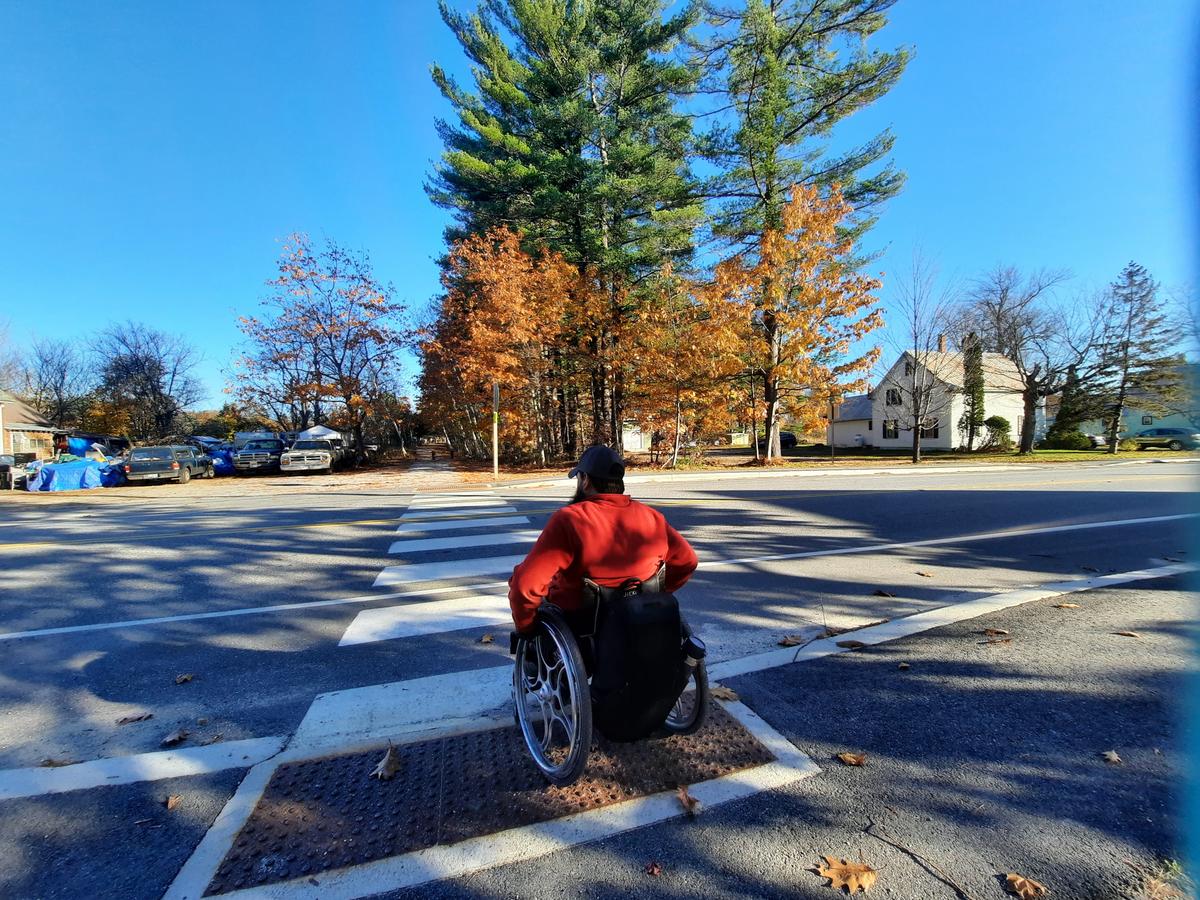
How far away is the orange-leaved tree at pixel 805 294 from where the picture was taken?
71.3ft

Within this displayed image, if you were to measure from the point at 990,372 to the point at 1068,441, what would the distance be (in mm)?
7116

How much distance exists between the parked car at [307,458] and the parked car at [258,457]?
4.44ft

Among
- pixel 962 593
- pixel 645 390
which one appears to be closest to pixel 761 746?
pixel 962 593

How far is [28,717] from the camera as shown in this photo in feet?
10.3

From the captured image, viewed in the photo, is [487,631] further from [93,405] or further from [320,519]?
[93,405]

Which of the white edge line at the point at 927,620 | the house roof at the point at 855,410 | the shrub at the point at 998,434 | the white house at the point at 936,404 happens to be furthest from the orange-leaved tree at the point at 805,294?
the house roof at the point at 855,410

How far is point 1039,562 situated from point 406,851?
7.40m

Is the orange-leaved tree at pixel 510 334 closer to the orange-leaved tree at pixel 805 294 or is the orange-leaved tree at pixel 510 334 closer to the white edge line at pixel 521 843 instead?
the orange-leaved tree at pixel 805 294

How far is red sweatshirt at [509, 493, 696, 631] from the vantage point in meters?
2.30

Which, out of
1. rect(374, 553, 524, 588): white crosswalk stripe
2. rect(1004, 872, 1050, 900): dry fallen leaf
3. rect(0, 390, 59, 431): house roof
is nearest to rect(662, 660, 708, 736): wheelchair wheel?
rect(1004, 872, 1050, 900): dry fallen leaf

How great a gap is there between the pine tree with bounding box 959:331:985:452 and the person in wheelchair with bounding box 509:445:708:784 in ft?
137

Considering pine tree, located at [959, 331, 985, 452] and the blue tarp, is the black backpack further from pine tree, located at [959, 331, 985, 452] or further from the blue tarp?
pine tree, located at [959, 331, 985, 452]

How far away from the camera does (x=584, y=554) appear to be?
228 cm

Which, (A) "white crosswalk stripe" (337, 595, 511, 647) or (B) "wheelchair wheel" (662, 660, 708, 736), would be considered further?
(A) "white crosswalk stripe" (337, 595, 511, 647)
